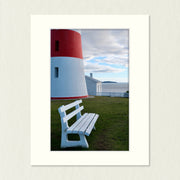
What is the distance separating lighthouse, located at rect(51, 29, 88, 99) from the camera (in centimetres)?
812

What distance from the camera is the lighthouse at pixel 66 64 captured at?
8117 millimetres

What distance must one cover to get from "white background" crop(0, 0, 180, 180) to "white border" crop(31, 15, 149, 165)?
0.29 feet

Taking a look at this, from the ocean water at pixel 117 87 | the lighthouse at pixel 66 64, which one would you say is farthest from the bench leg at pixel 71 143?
the ocean water at pixel 117 87

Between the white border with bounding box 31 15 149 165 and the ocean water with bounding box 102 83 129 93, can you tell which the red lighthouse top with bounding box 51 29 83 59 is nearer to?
the ocean water with bounding box 102 83 129 93

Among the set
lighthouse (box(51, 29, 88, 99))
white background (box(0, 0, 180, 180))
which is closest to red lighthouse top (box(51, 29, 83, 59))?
lighthouse (box(51, 29, 88, 99))

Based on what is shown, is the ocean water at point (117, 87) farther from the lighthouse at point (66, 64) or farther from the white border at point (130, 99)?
the white border at point (130, 99)
